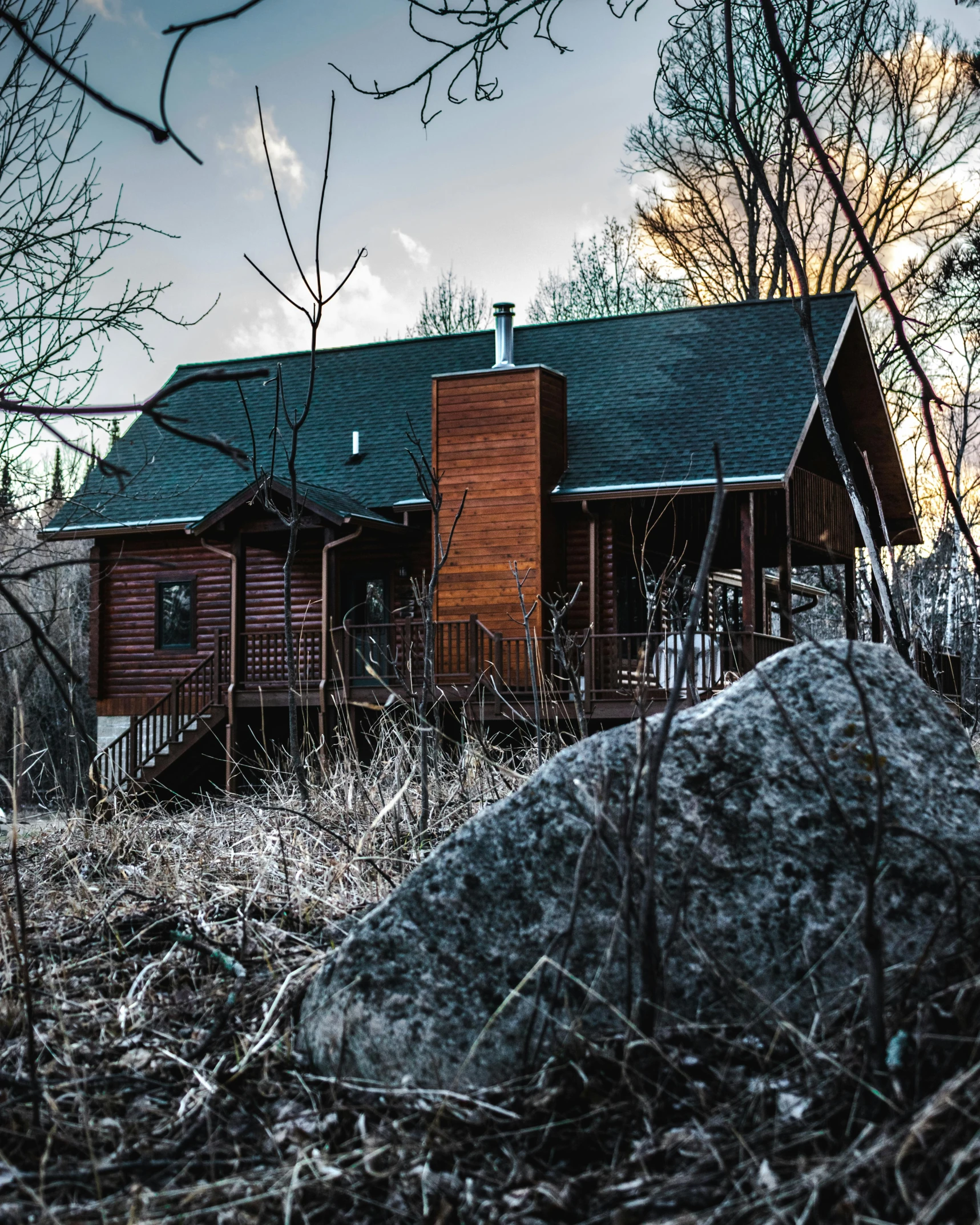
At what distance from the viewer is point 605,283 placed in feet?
104

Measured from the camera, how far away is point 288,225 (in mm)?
5734

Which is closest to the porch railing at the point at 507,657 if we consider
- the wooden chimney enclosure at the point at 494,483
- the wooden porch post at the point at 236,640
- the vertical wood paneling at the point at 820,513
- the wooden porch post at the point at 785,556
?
the wooden chimney enclosure at the point at 494,483

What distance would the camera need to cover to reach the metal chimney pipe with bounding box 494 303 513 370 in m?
19.1

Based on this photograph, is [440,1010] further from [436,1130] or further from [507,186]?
[507,186]

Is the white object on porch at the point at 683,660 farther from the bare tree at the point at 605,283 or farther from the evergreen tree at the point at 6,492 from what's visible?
the bare tree at the point at 605,283

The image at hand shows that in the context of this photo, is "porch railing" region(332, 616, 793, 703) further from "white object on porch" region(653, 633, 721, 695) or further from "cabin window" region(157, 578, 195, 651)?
"cabin window" region(157, 578, 195, 651)

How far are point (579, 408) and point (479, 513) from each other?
3.23 metres

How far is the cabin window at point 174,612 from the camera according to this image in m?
21.3

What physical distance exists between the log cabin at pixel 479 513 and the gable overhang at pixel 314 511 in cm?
6

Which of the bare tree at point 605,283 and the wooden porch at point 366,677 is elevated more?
the bare tree at point 605,283

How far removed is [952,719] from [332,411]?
66.3 ft

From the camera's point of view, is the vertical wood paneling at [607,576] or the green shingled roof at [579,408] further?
the vertical wood paneling at [607,576]

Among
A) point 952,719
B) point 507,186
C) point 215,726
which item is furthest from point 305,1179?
point 215,726

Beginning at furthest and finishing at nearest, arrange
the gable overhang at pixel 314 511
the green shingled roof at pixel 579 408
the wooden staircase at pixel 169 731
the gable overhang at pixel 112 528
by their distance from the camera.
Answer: the gable overhang at pixel 112 528 → the green shingled roof at pixel 579 408 → the wooden staircase at pixel 169 731 → the gable overhang at pixel 314 511
